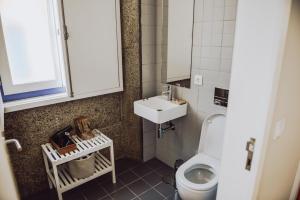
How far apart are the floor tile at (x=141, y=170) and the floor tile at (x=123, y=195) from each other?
0.97 ft

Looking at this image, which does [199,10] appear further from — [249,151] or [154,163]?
[154,163]

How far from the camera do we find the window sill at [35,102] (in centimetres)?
174

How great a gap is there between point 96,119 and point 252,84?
1.71m

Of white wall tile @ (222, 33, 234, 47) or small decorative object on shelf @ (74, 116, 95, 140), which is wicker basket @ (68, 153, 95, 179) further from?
white wall tile @ (222, 33, 234, 47)

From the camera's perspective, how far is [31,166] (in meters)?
1.99

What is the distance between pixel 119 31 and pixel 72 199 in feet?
5.55

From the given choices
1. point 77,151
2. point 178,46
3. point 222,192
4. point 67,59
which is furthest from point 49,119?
point 222,192

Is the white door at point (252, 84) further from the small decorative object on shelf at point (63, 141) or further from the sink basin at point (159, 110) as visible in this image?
the small decorative object on shelf at point (63, 141)

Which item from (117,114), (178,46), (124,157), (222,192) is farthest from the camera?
(124,157)

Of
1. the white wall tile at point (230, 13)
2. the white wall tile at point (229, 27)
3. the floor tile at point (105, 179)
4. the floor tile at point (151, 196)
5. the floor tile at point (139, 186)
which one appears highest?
the white wall tile at point (230, 13)

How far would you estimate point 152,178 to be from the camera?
233 centimetres

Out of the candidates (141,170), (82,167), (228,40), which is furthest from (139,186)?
(228,40)

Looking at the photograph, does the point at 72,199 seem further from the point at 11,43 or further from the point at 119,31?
the point at 119,31

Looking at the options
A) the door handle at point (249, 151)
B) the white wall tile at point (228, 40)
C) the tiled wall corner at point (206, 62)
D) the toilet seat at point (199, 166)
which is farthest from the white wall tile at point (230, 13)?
the toilet seat at point (199, 166)
